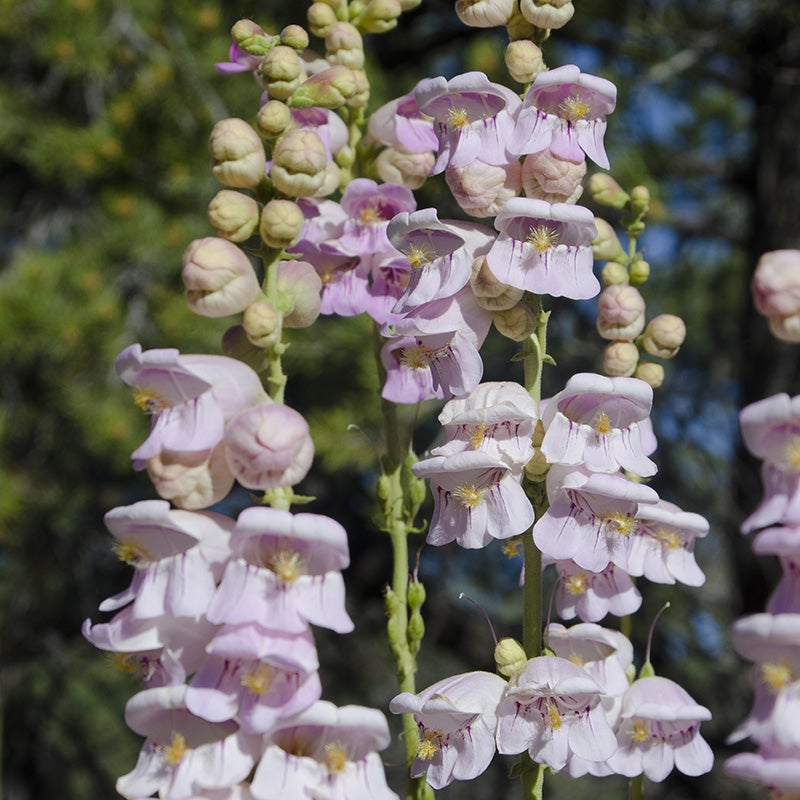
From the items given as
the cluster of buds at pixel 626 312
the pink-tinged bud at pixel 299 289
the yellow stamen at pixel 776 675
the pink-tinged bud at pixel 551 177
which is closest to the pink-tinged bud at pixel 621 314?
the cluster of buds at pixel 626 312

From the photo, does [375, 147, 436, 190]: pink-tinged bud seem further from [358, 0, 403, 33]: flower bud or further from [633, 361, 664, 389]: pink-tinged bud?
[633, 361, 664, 389]: pink-tinged bud

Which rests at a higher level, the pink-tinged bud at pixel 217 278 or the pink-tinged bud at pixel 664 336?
the pink-tinged bud at pixel 217 278

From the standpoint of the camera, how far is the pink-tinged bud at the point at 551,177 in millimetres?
689

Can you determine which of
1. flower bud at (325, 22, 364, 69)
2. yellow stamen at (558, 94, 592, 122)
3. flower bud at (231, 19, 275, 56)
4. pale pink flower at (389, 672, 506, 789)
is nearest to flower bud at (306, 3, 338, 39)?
flower bud at (325, 22, 364, 69)

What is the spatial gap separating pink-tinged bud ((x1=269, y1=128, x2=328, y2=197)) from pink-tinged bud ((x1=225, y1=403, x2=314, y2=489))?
0.40 feet

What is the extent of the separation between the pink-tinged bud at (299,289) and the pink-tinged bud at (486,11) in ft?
0.62

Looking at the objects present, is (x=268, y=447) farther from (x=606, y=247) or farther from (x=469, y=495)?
(x=606, y=247)

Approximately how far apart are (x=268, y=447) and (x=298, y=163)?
6.3 inches

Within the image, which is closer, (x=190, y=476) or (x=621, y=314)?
(x=190, y=476)

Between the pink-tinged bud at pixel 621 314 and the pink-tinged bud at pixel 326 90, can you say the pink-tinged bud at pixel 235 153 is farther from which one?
the pink-tinged bud at pixel 621 314

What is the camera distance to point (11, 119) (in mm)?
2510

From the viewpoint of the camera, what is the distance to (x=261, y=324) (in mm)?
625

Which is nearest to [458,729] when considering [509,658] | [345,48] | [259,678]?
[509,658]

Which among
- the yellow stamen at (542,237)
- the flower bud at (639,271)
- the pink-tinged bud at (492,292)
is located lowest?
the flower bud at (639,271)
